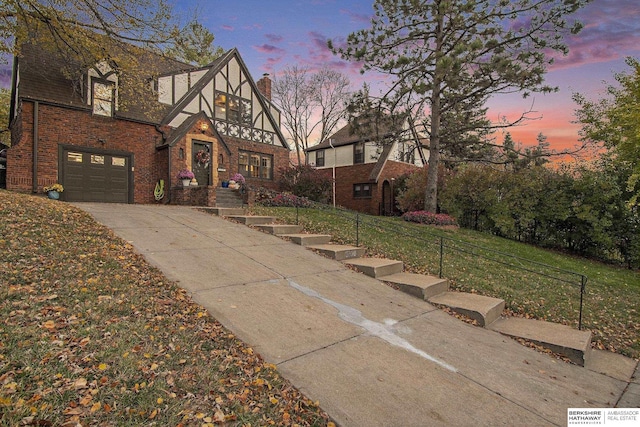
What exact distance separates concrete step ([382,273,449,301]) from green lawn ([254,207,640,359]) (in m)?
0.61

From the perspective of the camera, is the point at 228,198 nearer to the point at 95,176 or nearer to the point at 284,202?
the point at 284,202

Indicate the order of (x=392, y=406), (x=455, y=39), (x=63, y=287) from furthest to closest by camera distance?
(x=455, y=39) < (x=63, y=287) < (x=392, y=406)

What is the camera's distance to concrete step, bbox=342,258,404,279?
19.9 ft

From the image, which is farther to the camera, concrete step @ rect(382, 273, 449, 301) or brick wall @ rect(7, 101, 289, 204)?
brick wall @ rect(7, 101, 289, 204)

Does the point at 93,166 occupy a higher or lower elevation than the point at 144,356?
higher

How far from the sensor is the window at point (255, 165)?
1727 centimetres

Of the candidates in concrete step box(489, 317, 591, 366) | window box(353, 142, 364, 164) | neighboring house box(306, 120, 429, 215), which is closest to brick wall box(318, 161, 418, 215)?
neighboring house box(306, 120, 429, 215)

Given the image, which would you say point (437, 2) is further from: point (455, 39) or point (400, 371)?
point (400, 371)

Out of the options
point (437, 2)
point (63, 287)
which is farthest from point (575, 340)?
point (437, 2)

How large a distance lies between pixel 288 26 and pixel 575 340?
10849 mm

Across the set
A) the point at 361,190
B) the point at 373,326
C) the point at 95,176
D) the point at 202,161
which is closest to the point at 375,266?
the point at 373,326

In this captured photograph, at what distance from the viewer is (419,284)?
18.1ft

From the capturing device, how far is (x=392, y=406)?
8.59 ft

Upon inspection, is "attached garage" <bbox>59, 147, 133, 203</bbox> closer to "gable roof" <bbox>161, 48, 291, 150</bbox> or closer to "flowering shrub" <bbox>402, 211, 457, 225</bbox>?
"gable roof" <bbox>161, 48, 291, 150</bbox>
